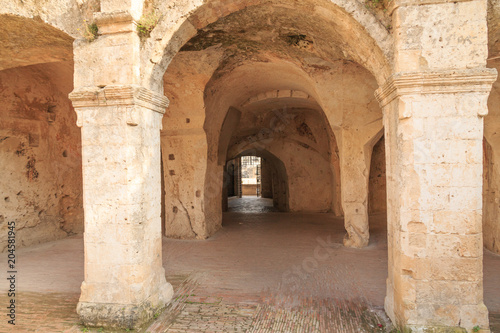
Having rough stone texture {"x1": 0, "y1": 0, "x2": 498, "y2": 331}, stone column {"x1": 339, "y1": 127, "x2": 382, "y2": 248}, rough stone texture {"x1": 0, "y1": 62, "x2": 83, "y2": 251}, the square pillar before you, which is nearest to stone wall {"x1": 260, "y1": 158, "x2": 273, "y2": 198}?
rough stone texture {"x1": 0, "y1": 62, "x2": 83, "y2": 251}

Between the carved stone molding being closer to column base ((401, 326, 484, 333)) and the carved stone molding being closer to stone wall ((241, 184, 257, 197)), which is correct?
column base ((401, 326, 484, 333))

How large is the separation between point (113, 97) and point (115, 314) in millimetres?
2558

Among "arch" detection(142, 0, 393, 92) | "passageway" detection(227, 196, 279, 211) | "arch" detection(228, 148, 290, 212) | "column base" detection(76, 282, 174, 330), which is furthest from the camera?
"passageway" detection(227, 196, 279, 211)

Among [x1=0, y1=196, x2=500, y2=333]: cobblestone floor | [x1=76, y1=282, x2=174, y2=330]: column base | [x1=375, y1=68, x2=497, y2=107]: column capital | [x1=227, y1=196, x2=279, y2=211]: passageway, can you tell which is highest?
[x1=375, y1=68, x2=497, y2=107]: column capital

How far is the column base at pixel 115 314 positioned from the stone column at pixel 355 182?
193 inches

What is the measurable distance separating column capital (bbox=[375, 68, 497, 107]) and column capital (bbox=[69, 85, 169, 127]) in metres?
2.87

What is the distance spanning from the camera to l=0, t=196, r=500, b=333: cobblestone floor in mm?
3907

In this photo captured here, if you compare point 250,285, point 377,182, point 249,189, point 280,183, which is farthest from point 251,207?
point 250,285

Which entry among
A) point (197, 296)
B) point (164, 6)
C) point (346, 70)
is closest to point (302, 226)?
point (346, 70)

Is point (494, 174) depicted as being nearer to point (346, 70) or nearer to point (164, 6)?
point (346, 70)

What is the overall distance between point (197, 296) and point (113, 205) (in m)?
1.87

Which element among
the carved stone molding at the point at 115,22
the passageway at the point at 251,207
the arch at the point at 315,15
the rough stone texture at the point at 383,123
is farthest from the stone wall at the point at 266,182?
the carved stone molding at the point at 115,22

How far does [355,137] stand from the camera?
7.24 metres

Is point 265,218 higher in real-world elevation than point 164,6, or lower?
lower
